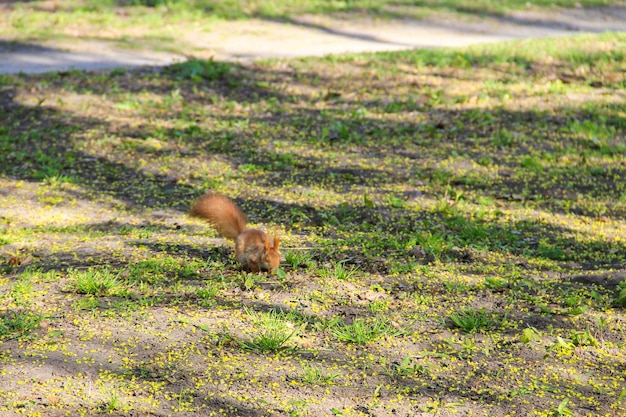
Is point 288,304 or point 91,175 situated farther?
point 91,175

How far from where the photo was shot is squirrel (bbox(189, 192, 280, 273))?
4.86m

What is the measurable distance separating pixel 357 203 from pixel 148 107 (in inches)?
140

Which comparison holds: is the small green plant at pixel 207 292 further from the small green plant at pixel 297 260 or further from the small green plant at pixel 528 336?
the small green plant at pixel 528 336

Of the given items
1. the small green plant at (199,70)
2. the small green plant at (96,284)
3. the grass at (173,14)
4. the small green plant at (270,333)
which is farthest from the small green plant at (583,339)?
the grass at (173,14)

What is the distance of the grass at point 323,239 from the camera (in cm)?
373

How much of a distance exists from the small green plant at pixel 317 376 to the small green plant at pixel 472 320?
0.87m

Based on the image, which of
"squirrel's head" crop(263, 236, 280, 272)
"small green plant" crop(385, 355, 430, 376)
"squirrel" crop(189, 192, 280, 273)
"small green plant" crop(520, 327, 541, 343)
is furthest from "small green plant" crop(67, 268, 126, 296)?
"small green plant" crop(520, 327, 541, 343)

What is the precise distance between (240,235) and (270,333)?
A: 3.38 ft

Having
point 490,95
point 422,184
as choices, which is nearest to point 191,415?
point 422,184

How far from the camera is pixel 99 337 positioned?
3.99 meters

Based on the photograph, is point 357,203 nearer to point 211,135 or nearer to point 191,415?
point 211,135

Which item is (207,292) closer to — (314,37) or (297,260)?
(297,260)

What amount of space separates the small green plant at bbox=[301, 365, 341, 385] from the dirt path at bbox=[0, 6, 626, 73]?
7868 mm

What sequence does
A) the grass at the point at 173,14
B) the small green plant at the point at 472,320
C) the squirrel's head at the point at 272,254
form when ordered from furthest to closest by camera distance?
the grass at the point at 173,14, the squirrel's head at the point at 272,254, the small green plant at the point at 472,320
